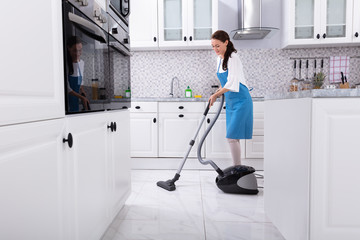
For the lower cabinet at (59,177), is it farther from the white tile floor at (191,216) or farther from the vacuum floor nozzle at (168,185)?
the vacuum floor nozzle at (168,185)

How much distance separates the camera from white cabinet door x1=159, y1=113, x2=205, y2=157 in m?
3.23

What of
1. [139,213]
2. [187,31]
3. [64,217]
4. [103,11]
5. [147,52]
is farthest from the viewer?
[147,52]

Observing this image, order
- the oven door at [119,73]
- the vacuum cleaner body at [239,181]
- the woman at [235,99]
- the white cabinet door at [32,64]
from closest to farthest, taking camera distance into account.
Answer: the white cabinet door at [32,64]
the oven door at [119,73]
the vacuum cleaner body at [239,181]
the woman at [235,99]

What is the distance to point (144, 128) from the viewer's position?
3.26 m

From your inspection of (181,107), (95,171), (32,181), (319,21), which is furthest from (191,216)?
(319,21)

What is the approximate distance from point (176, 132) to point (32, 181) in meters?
2.47

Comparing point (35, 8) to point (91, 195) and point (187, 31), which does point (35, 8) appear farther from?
point (187, 31)

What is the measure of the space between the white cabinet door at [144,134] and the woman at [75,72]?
6.77 feet

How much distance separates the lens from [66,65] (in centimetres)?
104

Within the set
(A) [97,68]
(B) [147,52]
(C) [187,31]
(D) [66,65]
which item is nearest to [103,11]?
(A) [97,68]

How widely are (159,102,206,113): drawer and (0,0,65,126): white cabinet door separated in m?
2.23

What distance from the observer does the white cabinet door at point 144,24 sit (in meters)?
3.38

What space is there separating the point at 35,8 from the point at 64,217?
2.35ft

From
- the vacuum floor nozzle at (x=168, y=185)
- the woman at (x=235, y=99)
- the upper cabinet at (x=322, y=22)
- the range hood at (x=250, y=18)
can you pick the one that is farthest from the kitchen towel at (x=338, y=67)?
the vacuum floor nozzle at (x=168, y=185)
